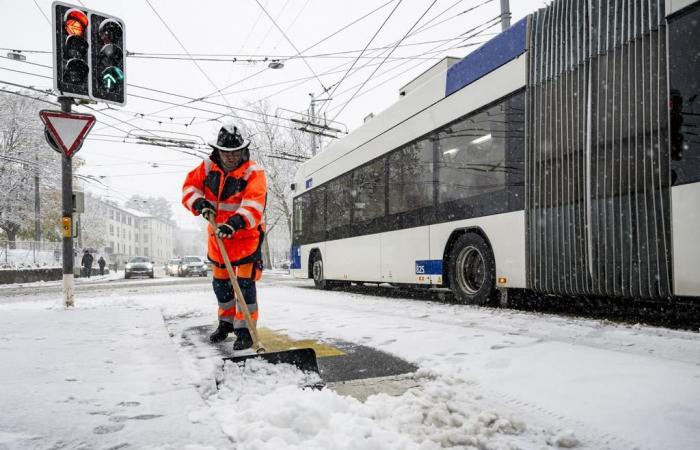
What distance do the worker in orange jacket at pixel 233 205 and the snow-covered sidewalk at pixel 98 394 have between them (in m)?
0.61

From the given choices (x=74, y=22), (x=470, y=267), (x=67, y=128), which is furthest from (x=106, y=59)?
(x=470, y=267)

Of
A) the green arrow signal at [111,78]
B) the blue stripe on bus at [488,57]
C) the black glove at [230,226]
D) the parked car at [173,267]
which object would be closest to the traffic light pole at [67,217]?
the green arrow signal at [111,78]

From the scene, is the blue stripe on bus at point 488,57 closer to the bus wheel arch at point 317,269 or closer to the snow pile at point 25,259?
the bus wheel arch at point 317,269

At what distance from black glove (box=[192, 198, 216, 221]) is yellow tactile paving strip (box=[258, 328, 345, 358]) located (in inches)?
45.9

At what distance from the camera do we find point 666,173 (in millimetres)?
4363

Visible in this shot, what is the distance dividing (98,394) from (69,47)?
18.5ft

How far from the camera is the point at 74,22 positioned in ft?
20.7

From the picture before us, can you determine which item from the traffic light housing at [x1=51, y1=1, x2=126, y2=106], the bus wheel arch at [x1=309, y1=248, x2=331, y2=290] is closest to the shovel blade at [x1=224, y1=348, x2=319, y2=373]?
the traffic light housing at [x1=51, y1=1, x2=126, y2=106]

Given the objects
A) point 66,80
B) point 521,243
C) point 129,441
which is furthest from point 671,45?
point 66,80

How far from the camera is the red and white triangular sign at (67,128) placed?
21.1 feet

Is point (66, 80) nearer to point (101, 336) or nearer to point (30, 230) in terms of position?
point (101, 336)

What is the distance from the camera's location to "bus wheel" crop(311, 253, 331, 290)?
12711 millimetres

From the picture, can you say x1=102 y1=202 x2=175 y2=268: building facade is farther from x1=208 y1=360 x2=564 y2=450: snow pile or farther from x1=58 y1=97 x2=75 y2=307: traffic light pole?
x1=208 y1=360 x2=564 y2=450: snow pile

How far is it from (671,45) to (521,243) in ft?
8.61
